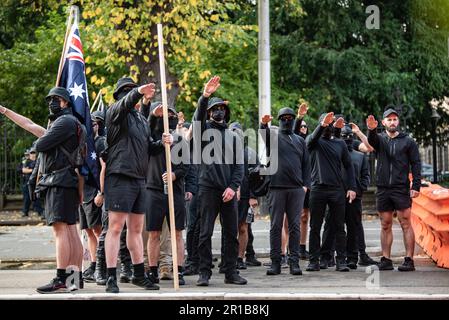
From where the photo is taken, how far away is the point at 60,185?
9.50 meters

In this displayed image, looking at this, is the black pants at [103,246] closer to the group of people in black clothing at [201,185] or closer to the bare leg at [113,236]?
the group of people in black clothing at [201,185]

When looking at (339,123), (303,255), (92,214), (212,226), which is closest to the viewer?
(212,226)

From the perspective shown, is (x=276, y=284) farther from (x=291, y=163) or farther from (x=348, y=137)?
(x=348, y=137)

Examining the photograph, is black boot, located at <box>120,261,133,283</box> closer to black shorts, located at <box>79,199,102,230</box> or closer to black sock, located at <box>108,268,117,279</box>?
black shorts, located at <box>79,199,102,230</box>

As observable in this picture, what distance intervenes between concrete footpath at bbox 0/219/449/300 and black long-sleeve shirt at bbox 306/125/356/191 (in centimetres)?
123

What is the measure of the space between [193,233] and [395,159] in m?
2.95

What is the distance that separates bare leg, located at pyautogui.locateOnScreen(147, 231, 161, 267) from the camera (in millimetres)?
10599

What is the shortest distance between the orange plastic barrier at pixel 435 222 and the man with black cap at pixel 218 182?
9.65 feet

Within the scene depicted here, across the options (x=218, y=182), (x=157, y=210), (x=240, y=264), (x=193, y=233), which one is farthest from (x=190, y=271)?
(x=218, y=182)

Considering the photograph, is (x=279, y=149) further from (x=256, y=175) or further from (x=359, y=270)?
(x=359, y=270)

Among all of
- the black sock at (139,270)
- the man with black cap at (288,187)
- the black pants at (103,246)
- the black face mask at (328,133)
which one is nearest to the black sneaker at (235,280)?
the man with black cap at (288,187)

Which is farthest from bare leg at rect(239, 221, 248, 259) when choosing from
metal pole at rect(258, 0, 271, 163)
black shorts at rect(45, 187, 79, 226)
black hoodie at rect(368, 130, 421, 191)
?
metal pole at rect(258, 0, 271, 163)

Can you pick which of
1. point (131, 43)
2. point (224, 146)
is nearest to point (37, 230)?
point (131, 43)
